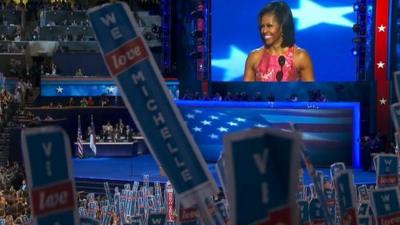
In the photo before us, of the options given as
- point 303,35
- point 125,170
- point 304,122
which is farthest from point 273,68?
point 125,170

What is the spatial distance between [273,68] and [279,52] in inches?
18.3

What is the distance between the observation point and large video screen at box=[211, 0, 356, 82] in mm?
19125

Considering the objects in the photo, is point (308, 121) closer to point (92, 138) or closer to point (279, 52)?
point (279, 52)

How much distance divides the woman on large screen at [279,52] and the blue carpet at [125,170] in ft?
9.16

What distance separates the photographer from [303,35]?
1944 cm

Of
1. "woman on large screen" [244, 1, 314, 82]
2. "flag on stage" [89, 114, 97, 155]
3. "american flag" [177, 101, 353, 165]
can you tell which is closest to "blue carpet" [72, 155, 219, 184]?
"flag on stage" [89, 114, 97, 155]

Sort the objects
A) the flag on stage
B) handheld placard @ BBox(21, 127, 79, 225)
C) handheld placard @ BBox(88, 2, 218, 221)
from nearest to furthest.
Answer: handheld placard @ BBox(21, 127, 79, 225) → handheld placard @ BBox(88, 2, 218, 221) → the flag on stage

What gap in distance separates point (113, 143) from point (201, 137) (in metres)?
2.96

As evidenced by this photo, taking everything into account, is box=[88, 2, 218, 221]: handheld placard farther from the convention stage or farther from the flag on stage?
the flag on stage

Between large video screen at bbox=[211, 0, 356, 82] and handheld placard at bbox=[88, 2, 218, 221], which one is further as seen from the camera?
large video screen at bbox=[211, 0, 356, 82]

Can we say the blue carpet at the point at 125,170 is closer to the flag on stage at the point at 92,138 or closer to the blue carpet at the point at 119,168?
the blue carpet at the point at 119,168

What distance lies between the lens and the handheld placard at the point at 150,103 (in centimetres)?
292

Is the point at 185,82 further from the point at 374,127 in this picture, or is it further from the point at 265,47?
the point at 374,127

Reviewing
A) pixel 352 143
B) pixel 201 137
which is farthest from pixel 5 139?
pixel 352 143
